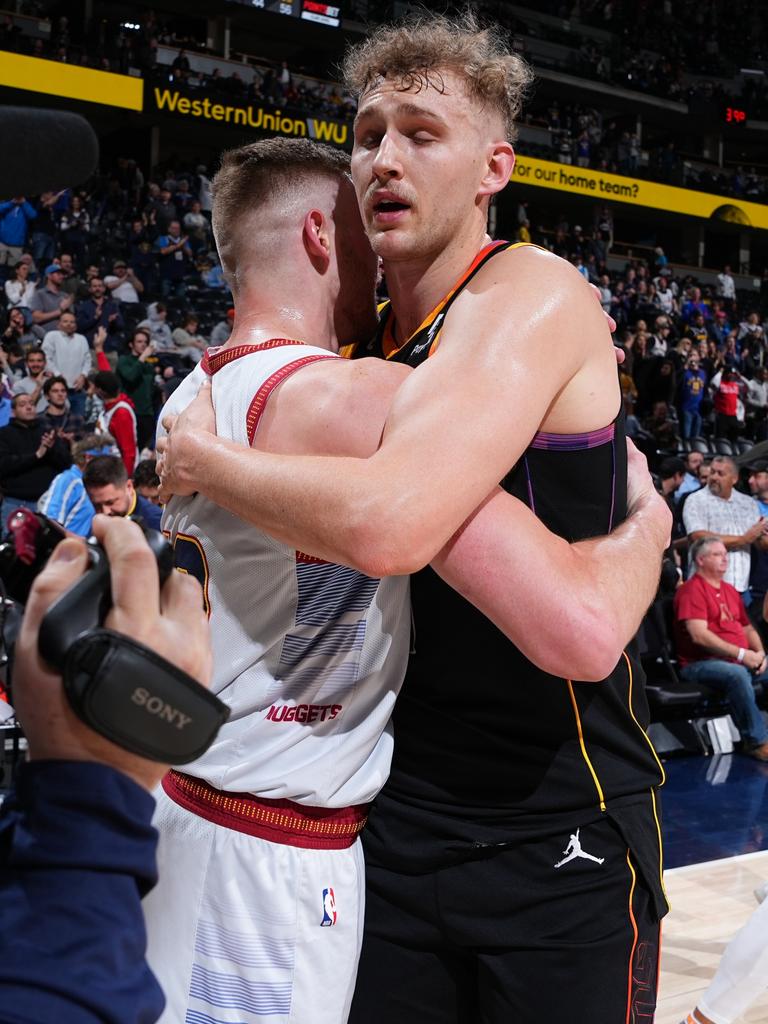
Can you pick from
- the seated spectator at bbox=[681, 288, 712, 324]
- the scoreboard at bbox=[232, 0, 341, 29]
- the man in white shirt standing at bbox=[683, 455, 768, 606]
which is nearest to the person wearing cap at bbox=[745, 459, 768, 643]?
the man in white shirt standing at bbox=[683, 455, 768, 606]

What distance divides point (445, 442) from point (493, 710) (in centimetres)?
53

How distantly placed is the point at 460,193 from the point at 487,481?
0.63m

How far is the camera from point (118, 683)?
787 mm

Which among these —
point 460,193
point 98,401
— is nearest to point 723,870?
point 460,193

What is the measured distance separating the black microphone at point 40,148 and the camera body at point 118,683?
0.27 meters

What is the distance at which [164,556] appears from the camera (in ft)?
2.81

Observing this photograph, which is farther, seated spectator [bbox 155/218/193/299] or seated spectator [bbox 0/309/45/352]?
seated spectator [bbox 155/218/193/299]

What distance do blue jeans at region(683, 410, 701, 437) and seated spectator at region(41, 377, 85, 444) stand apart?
10.1m

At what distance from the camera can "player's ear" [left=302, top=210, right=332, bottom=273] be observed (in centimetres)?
193

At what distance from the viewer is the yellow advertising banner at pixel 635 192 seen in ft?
77.0

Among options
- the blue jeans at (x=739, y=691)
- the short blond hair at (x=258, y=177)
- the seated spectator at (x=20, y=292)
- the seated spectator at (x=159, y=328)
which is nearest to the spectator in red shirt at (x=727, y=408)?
the seated spectator at (x=159, y=328)

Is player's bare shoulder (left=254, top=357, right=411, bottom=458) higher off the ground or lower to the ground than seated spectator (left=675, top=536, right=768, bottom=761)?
higher

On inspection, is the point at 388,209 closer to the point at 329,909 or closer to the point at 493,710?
the point at 493,710

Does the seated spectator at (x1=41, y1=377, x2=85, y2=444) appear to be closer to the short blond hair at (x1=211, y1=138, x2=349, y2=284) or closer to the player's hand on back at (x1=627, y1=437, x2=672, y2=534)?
the short blond hair at (x1=211, y1=138, x2=349, y2=284)
